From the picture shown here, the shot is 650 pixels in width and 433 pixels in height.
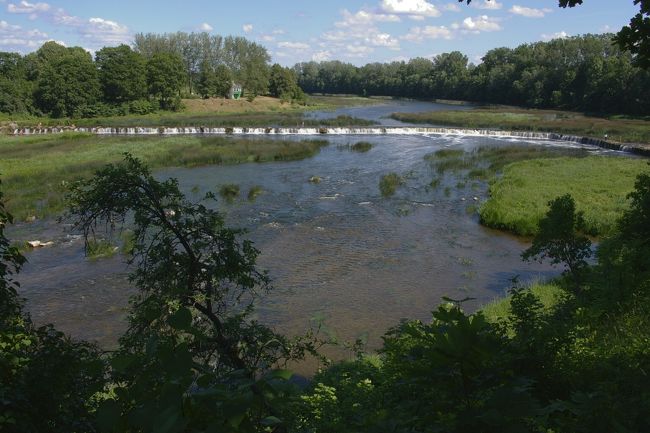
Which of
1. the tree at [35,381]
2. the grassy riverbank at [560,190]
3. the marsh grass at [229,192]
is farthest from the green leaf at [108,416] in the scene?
the marsh grass at [229,192]

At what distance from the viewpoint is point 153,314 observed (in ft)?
8.26

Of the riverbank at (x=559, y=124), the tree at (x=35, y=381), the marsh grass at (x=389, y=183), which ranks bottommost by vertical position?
the marsh grass at (x=389, y=183)

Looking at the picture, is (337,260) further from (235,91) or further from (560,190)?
(235,91)

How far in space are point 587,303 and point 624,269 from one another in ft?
3.83

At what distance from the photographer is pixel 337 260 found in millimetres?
21641

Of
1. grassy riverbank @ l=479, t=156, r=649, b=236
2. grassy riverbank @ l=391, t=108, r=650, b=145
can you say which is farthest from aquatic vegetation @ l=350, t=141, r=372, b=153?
grassy riverbank @ l=391, t=108, r=650, b=145

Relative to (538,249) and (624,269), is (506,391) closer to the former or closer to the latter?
(624,269)

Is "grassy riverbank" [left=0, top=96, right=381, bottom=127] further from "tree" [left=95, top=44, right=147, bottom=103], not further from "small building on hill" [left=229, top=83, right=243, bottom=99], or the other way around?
"small building on hill" [left=229, top=83, right=243, bottom=99]

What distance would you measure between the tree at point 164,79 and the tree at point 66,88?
33.0ft

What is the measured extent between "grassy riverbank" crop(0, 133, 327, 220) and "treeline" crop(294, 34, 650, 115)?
3998 centimetres

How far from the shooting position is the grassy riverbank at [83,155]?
3084 cm

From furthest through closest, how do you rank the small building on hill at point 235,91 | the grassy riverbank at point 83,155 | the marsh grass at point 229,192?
1. the small building on hill at point 235,91
2. the marsh grass at point 229,192
3. the grassy riverbank at point 83,155

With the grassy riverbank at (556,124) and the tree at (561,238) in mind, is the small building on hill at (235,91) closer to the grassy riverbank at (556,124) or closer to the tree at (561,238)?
the grassy riverbank at (556,124)

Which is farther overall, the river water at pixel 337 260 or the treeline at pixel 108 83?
the treeline at pixel 108 83
